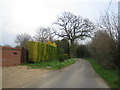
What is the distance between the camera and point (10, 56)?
56.9 feet

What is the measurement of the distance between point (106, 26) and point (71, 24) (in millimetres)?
30365

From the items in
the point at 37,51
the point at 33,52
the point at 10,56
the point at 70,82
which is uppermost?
the point at 37,51

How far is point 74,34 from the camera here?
156ft

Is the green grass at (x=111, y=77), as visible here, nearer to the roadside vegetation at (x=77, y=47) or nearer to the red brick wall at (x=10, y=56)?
the roadside vegetation at (x=77, y=47)

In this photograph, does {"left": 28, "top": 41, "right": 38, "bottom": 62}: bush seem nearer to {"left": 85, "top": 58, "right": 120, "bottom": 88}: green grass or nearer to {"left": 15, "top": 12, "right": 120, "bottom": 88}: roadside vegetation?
{"left": 15, "top": 12, "right": 120, "bottom": 88}: roadside vegetation

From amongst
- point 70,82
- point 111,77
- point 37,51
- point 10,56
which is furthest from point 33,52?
point 111,77

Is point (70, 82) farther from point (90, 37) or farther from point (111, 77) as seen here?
point (90, 37)

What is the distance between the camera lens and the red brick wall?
16055mm

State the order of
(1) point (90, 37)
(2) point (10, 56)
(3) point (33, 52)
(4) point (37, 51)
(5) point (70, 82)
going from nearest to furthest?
(5) point (70, 82), (2) point (10, 56), (3) point (33, 52), (4) point (37, 51), (1) point (90, 37)

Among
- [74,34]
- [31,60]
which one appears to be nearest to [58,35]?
[74,34]

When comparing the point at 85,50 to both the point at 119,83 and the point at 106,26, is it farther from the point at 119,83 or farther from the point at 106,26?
the point at 119,83

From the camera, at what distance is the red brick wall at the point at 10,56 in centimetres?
1605

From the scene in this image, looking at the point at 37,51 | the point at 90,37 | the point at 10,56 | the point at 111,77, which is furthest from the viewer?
the point at 90,37

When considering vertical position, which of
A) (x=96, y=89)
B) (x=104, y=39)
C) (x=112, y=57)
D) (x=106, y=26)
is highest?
(x=106, y=26)
